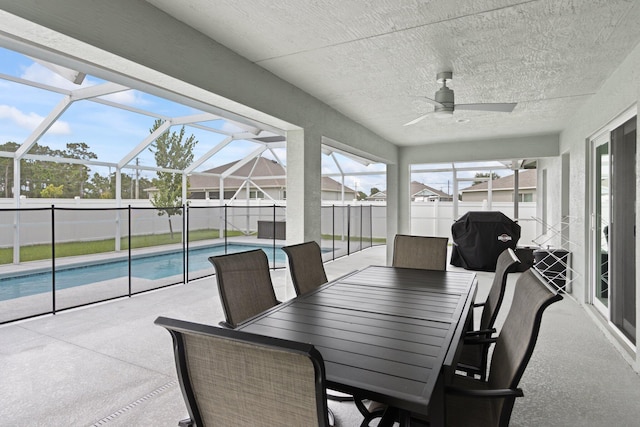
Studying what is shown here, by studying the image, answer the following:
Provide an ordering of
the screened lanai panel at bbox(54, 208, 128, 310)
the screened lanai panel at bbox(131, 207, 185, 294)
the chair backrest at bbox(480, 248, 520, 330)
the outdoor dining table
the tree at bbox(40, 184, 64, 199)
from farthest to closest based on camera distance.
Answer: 1. the screened lanai panel at bbox(131, 207, 185, 294)
2. the tree at bbox(40, 184, 64, 199)
3. the screened lanai panel at bbox(54, 208, 128, 310)
4. the chair backrest at bbox(480, 248, 520, 330)
5. the outdoor dining table

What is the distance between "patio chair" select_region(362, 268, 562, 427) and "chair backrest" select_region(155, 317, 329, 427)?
2.15 feet

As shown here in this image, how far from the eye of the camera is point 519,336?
1381 mm

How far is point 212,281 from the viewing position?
599cm

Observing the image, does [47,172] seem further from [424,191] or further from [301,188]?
[424,191]

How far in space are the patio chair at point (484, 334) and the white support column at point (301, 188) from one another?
2291 millimetres

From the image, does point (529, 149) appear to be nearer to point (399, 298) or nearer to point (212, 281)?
point (399, 298)

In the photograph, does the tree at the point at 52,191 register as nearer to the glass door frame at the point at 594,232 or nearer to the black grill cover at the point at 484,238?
the black grill cover at the point at 484,238

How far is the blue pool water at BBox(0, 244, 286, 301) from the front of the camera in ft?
20.7

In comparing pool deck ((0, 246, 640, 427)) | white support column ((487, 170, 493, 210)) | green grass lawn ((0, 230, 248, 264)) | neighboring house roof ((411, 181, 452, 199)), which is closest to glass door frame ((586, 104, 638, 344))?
pool deck ((0, 246, 640, 427))

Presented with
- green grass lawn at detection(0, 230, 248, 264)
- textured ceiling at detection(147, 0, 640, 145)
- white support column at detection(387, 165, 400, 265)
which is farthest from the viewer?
white support column at detection(387, 165, 400, 265)

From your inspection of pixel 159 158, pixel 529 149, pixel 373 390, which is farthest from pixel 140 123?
pixel 373 390

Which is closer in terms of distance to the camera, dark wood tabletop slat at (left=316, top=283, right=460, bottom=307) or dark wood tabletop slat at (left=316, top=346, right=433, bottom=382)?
dark wood tabletop slat at (left=316, top=346, right=433, bottom=382)

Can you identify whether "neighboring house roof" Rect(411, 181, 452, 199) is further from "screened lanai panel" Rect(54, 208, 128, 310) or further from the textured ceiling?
"screened lanai panel" Rect(54, 208, 128, 310)

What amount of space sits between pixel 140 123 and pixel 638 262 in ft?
41.9
